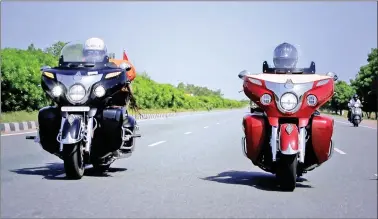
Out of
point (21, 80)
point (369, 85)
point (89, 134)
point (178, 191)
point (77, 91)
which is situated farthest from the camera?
point (369, 85)

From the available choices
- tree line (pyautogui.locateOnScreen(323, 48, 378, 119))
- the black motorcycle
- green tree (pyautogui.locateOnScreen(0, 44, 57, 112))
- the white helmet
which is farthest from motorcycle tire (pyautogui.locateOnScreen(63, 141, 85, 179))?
tree line (pyautogui.locateOnScreen(323, 48, 378, 119))

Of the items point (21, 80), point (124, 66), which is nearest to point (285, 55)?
point (124, 66)

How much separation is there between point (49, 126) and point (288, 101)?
7.97ft

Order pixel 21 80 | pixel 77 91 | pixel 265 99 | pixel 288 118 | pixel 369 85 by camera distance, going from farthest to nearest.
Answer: pixel 369 85 → pixel 21 80 → pixel 77 91 → pixel 288 118 → pixel 265 99

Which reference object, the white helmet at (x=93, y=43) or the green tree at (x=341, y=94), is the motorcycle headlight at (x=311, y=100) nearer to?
the green tree at (x=341, y=94)

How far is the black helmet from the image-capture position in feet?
17.3

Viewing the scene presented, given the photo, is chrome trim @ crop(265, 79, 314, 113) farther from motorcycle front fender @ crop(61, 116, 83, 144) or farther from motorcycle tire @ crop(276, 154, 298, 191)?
motorcycle front fender @ crop(61, 116, 83, 144)

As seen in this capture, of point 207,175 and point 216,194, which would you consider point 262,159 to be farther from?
point 207,175

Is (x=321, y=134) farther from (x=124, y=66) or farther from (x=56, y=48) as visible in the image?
(x=56, y=48)

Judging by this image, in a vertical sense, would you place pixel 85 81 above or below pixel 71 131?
above

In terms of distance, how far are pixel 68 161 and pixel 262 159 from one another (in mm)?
1986

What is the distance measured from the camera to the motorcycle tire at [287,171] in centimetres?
555

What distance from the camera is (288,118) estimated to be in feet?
18.3

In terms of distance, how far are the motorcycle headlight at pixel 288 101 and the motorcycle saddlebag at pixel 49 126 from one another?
2.26 meters
